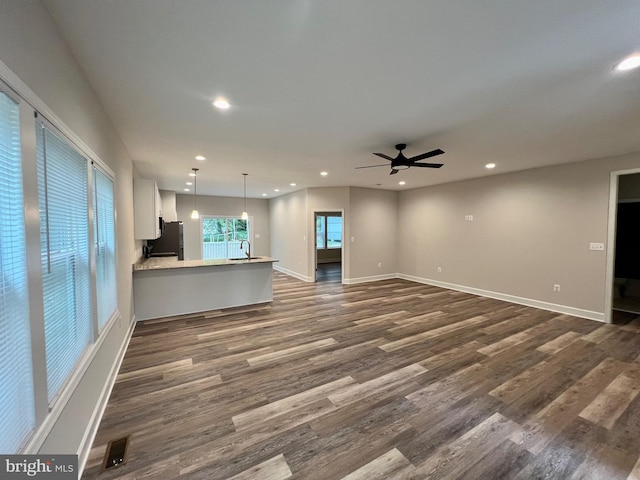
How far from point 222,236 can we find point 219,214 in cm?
88

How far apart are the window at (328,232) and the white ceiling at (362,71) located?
7.37 metres

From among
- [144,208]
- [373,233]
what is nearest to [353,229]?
[373,233]

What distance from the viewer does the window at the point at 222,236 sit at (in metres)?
9.53

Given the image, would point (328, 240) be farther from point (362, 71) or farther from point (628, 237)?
point (362, 71)


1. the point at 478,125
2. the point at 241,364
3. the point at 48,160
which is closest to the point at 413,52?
the point at 478,125

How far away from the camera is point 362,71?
2016 mm

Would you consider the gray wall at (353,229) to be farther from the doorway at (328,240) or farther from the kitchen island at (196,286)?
the doorway at (328,240)

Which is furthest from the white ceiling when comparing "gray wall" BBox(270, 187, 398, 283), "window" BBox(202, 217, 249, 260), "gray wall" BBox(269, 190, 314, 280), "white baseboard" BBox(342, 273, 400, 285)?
"window" BBox(202, 217, 249, 260)

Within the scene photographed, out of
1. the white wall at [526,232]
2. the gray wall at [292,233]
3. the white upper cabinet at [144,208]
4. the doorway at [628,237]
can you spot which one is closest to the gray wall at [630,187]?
the doorway at [628,237]

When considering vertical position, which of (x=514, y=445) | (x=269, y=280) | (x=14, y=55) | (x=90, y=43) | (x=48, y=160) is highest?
(x=90, y=43)

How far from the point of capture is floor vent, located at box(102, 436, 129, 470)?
1.75m

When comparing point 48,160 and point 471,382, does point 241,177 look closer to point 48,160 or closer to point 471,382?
point 48,160

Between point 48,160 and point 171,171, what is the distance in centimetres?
444

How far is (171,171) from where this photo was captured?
18.0 ft
